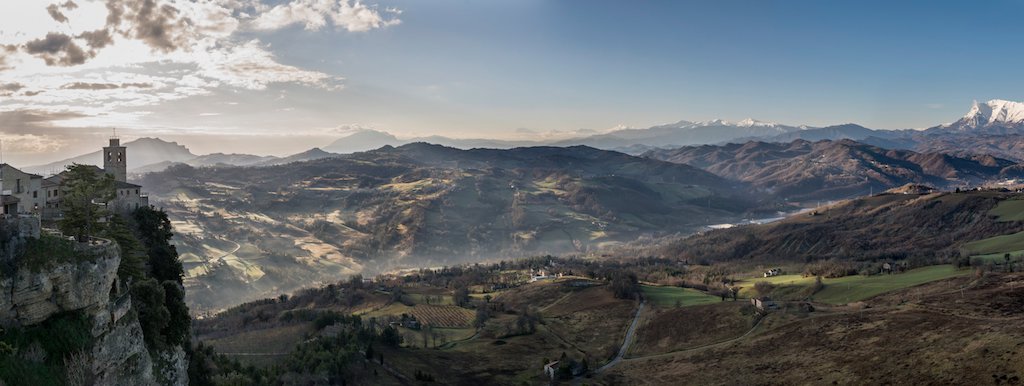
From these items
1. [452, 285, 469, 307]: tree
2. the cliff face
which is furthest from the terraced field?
the cliff face

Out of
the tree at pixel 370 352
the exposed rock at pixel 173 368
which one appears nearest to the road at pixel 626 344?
the tree at pixel 370 352

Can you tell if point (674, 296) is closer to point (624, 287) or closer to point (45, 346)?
point (624, 287)

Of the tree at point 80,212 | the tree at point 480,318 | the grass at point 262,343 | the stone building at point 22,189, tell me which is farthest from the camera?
the tree at point 480,318

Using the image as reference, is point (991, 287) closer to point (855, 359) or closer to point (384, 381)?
point (855, 359)

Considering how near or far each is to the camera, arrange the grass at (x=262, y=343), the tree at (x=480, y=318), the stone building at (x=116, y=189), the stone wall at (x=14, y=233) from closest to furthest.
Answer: the stone wall at (x=14, y=233) < the stone building at (x=116, y=189) < the grass at (x=262, y=343) < the tree at (x=480, y=318)

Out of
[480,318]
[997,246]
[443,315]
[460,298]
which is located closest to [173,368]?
[480,318]

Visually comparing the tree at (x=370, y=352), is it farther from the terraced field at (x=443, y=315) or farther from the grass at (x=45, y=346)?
the grass at (x=45, y=346)

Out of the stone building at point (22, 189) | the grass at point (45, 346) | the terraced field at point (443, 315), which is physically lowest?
the terraced field at point (443, 315)

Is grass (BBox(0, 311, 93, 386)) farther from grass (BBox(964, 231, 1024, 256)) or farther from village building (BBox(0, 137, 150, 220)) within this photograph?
grass (BBox(964, 231, 1024, 256))
